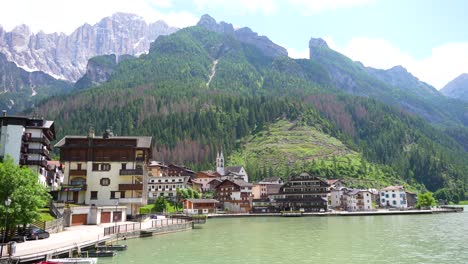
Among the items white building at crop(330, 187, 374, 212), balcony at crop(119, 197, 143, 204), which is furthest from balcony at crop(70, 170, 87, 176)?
white building at crop(330, 187, 374, 212)

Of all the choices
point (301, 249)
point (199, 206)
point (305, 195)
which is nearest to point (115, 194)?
point (301, 249)

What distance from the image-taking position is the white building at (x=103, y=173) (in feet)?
272

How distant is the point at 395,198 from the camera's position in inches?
7116

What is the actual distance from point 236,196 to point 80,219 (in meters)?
87.9

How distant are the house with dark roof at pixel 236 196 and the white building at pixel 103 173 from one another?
7196 cm

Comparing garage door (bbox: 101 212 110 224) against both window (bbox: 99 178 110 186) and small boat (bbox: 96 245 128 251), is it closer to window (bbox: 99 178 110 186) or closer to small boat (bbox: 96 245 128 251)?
window (bbox: 99 178 110 186)

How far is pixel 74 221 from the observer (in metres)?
70.0

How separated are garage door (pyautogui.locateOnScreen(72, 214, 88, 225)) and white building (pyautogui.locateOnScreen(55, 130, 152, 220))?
10.0 meters

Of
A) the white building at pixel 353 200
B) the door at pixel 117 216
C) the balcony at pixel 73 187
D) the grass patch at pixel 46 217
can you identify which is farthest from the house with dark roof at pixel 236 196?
the grass patch at pixel 46 217

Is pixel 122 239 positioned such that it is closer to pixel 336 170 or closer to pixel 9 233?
Answer: pixel 9 233

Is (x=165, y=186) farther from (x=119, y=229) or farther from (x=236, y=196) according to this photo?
(x=119, y=229)

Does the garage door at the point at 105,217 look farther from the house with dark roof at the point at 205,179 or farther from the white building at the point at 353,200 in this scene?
the white building at the point at 353,200

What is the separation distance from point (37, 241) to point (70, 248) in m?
7.07

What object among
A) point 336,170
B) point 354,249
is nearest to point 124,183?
point 354,249
